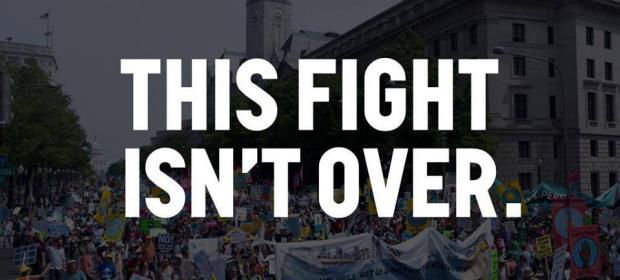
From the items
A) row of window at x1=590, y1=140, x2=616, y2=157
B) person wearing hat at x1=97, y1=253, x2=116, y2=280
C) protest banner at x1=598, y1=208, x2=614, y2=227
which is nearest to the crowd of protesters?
person wearing hat at x1=97, y1=253, x2=116, y2=280

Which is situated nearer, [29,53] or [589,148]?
[589,148]

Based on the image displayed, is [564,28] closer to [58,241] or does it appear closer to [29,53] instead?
[58,241]

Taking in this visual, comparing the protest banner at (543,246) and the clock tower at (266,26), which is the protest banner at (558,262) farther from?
the clock tower at (266,26)

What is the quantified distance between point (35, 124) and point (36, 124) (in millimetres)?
83

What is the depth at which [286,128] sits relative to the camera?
7181 centimetres

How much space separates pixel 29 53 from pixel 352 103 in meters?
130

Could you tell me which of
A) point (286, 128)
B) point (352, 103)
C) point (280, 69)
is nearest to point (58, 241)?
point (352, 103)

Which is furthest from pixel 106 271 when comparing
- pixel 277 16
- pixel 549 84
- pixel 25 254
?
pixel 277 16

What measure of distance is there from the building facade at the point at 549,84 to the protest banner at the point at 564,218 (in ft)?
130

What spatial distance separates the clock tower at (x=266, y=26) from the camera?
6634 inches

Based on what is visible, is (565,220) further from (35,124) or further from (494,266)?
(35,124)

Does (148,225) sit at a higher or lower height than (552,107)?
lower

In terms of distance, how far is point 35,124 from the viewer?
194 ft

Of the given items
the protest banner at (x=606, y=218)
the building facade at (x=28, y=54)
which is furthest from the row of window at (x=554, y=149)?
the building facade at (x=28, y=54)
